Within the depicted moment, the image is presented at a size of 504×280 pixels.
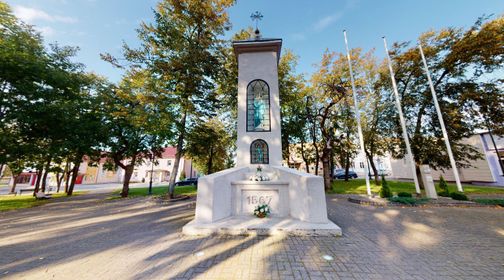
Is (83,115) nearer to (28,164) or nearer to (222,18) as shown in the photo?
(28,164)

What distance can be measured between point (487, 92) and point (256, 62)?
56.2 feet

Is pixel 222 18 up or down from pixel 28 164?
up

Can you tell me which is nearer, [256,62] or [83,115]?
[256,62]

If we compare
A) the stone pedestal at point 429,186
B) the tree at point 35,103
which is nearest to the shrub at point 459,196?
the stone pedestal at point 429,186

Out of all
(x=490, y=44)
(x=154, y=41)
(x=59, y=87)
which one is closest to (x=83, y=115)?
(x=59, y=87)

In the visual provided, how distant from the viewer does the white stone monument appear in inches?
214

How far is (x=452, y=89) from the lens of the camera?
1386 centimetres

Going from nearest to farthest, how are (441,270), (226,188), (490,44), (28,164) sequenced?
(441,270) < (226,188) < (490,44) < (28,164)

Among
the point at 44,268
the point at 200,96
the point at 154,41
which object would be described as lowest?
the point at 44,268

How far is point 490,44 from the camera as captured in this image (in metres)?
11.8

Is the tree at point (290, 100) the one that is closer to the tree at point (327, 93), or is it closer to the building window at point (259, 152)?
the tree at point (327, 93)

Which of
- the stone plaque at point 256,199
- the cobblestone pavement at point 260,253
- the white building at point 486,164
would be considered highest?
the white building at point 486,164

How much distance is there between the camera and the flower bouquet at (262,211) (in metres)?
6.23

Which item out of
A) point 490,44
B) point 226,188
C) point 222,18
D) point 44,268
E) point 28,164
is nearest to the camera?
point 44,268
